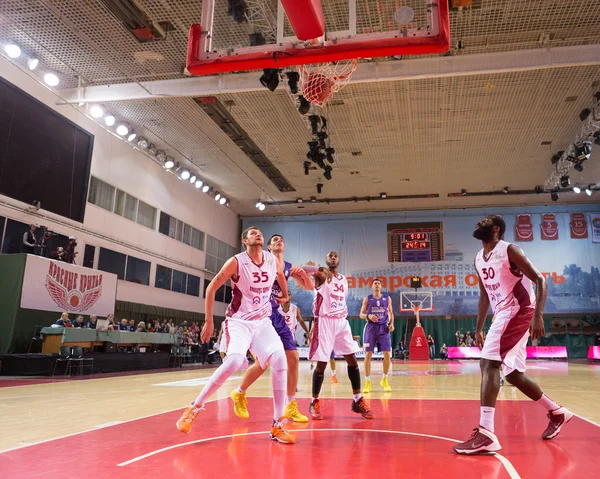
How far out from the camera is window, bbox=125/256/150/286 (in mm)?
19031

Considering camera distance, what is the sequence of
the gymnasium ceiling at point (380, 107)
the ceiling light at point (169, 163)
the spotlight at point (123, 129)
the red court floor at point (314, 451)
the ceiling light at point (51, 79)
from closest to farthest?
the red court floor at point (314, 451) < the gymnasium ceiling at point (380, 107) < the ceiling light at point (51, 79) < the spotlight at point (123, 129) < the ceiling light at point (169, 163)

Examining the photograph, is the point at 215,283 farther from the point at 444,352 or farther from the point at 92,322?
the point at 444,352

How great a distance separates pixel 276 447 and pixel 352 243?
24344mm

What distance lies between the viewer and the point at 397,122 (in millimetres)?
16531

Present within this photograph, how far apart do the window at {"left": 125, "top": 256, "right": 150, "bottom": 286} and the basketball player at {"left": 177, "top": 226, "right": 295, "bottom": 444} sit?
15708 mm

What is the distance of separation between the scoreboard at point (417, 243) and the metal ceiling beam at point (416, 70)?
44.8 ft

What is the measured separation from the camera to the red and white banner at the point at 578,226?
25781mm

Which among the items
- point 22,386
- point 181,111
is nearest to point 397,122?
point 181,111

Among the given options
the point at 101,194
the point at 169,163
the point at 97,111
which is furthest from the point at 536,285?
the point at 169,163

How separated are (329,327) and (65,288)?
10.5 metres

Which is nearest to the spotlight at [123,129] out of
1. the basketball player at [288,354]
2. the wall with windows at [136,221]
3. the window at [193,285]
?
the wall with windows at [136,221]

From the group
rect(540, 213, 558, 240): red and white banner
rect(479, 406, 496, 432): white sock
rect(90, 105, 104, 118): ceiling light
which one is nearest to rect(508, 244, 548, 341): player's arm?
rect(479, 406, 496, 432): white sock

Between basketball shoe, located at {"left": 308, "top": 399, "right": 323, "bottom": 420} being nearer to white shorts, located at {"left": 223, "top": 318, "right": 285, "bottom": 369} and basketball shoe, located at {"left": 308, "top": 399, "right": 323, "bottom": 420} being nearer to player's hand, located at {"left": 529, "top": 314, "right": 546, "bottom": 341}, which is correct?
white shorts, located at {"left": 223, "top": 318, "right": 285, "bottom": 369}

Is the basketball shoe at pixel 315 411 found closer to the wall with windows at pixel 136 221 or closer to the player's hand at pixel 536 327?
the player's hand at pixel 536 327
